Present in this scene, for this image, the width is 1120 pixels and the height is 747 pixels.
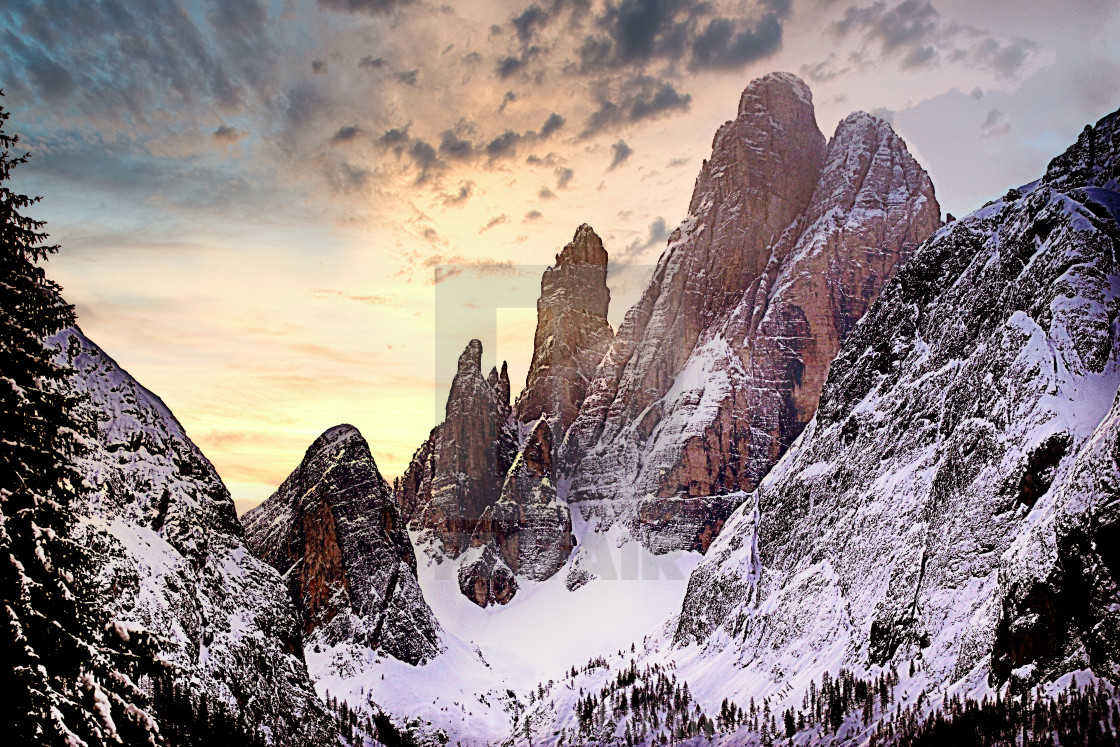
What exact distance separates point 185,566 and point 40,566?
81.6 meters

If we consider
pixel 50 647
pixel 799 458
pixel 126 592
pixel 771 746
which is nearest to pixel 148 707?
pixel 50 647

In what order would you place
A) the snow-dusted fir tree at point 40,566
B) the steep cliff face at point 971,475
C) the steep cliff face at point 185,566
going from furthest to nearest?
the steep cliff face at point 971,475, the steep cliff face at point 185,566, the snow-dusted fir tree at point 40,566

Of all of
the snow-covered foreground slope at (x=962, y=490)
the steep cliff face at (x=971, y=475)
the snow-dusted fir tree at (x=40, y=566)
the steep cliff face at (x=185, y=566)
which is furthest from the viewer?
the snow-covered foreground slope at (x=962, y=490)

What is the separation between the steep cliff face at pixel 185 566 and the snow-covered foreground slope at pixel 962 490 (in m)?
67.3

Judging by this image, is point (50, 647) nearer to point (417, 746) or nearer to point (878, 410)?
point (878, 410)

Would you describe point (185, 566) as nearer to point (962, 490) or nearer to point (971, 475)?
point (962, 490)

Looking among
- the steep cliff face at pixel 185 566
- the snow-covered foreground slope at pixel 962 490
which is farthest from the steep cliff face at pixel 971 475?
the steep cliff face at pixel 185 566

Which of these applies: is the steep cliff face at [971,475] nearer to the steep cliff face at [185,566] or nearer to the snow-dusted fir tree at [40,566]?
the steep cliff face at [185,566]

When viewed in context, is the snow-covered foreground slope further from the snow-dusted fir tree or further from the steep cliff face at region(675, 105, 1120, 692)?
the snow-dusted fir tree

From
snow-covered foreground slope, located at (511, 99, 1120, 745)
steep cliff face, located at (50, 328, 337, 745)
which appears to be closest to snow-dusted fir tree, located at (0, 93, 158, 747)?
steep cliff face, located at (50, 328, 337, 745)

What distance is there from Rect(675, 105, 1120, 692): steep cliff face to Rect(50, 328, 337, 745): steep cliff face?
75.0 meters

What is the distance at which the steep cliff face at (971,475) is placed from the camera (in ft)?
332

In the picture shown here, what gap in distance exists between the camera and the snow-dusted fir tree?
103 ft

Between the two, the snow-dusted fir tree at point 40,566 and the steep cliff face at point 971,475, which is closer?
the snow-dusted fir tree at point 40,566
